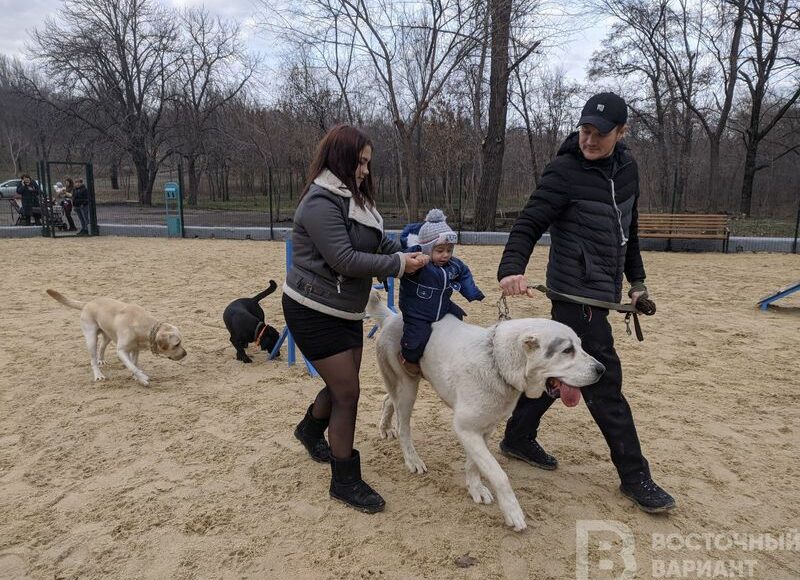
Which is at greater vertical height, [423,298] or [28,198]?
[28,198]

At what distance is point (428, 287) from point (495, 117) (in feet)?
47.8

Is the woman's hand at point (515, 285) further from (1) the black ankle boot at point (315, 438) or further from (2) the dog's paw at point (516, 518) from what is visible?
(1) the black ankle boot at point (315, 438)

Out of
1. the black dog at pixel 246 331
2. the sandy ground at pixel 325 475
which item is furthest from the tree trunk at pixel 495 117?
the black dog at pixel 246 331

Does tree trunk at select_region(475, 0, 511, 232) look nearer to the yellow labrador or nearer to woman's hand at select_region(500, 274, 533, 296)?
the yellow labrador

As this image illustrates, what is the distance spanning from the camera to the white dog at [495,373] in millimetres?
2613

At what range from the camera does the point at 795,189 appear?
2738 centimetres

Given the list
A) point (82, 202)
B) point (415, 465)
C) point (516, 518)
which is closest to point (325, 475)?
point (415, 465)

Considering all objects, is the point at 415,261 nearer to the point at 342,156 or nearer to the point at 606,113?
the point at 342,156

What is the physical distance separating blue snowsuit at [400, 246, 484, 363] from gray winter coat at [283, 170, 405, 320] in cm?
31

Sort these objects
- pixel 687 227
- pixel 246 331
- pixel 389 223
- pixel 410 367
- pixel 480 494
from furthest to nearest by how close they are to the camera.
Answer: pixel 389 223, pixel 687 227, pixel 246 331, pixel 410 367, pixel 480 494

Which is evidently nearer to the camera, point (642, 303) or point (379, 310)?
point (642, 303)

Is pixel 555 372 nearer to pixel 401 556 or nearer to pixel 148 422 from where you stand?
pixel 401 556

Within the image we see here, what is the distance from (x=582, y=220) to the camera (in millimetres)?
2910

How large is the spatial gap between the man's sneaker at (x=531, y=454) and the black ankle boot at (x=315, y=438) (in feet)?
3.99
